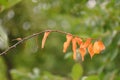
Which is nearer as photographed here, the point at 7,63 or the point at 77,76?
the point at 77,76

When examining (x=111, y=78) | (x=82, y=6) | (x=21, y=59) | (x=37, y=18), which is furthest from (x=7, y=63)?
(x=111, y=78)

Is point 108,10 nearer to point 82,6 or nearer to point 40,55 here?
point 82,6

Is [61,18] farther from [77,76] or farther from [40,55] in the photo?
[77,76]

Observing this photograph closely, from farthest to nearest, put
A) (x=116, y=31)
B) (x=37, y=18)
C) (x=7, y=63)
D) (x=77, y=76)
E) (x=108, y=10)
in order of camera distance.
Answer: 1. (x=7, y=63)
2. (x=37, y=18)
3. (x=108, y=10)
4. (x=116, y=31)
5. (x=77, y=76)

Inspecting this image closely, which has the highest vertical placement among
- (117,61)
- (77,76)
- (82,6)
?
(82,6)

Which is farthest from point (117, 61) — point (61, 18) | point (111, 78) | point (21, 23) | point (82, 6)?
point (61, 18)

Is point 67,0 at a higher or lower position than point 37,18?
lower

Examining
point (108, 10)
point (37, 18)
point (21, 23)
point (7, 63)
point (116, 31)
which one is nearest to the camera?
point (116, 31)
